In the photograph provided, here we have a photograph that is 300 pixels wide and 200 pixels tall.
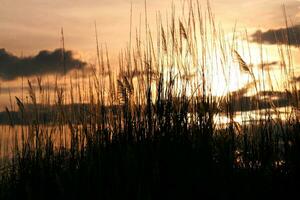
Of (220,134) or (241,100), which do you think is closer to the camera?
(220,134)

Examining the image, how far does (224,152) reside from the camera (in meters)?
4.14

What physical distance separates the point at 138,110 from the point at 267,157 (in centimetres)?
136

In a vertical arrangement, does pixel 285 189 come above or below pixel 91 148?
below

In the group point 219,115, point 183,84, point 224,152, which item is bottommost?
point 224,152

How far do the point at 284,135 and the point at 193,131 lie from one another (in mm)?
1076

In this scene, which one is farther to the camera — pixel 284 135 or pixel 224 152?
pixel 284 135

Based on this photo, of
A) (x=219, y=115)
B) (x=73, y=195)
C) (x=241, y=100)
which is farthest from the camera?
(x=241, y=100)

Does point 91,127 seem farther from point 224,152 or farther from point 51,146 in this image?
point 224,152

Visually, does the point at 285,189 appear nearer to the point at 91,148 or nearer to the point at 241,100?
the point at 241,100

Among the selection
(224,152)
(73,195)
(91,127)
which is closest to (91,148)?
(91,127)

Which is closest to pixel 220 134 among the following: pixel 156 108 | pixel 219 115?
pixel 219 115

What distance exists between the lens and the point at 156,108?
14.5 feet

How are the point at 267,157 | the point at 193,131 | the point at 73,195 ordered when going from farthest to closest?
the point at 267,157 → the point at 193,131 → the point at 73,195

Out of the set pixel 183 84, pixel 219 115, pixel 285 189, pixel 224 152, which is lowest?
pixel 285 189
